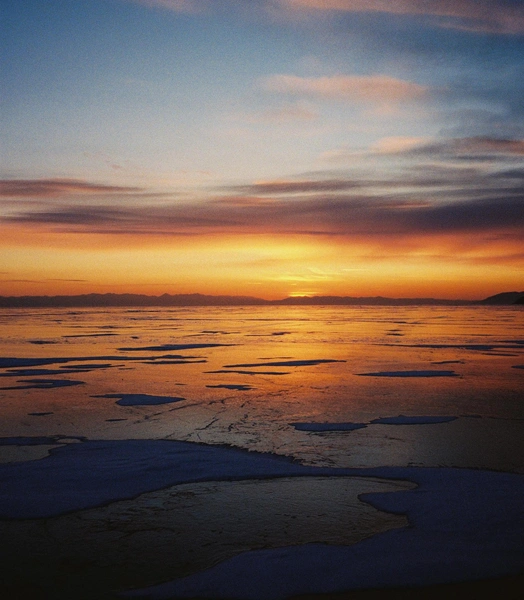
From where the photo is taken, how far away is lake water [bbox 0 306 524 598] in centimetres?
469

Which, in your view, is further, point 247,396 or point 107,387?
point 107,387

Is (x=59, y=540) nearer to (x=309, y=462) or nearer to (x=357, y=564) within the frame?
(x=357, y=564)

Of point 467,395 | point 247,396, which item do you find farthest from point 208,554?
point 467,395

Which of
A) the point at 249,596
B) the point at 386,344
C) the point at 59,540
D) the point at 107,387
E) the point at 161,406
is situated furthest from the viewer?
the point at 386,344

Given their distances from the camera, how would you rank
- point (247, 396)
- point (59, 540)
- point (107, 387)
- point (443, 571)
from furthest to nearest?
1. point (107, 387)
2. point (247, 396)
3. point (59, 540)
4. point (443, 571)

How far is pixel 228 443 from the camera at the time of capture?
25.7ft

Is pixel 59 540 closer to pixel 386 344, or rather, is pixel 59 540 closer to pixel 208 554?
pixel 208 554

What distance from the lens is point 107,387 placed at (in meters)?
13.1

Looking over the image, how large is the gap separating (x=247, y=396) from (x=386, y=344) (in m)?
14.8

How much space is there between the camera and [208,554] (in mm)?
4559

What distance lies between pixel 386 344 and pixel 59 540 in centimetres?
2180

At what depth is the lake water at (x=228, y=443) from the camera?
4688mm

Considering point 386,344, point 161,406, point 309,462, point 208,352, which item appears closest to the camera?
point 309,462

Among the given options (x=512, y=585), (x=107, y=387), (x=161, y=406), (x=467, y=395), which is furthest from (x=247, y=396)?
(x=512, y=585)
